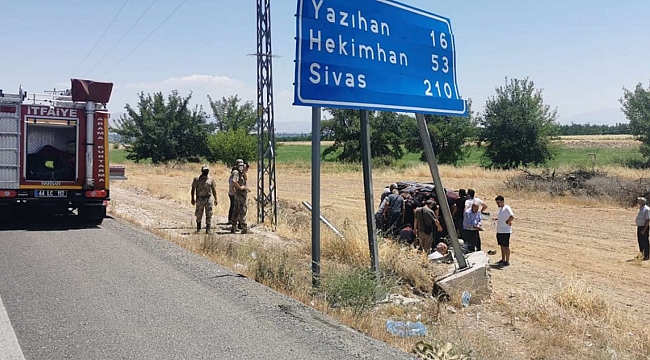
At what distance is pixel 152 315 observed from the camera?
642cm

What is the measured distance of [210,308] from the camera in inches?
265

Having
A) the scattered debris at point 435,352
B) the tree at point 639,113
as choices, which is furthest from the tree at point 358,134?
the scattered debris at point 435,352

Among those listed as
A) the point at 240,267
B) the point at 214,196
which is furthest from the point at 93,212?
the point at 240,267

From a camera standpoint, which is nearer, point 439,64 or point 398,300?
point 398,300

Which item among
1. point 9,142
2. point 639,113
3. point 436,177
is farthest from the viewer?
point 639,113

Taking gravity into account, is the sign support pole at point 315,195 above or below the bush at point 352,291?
above

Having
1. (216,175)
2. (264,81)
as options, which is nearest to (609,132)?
(216,175)

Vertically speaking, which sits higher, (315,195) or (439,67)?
(439,67)

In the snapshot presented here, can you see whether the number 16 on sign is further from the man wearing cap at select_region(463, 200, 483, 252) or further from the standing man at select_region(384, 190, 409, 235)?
the standing man at select_region(384, 190, 409, 235)

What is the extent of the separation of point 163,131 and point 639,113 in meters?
41.9

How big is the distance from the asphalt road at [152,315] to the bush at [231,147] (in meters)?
50.1

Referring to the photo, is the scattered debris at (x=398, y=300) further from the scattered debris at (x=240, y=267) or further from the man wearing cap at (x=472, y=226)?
the man wearing cap at (x=472, y=226)

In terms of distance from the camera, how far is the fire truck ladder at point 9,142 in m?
13.8

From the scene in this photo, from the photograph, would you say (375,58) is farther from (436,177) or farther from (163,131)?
(163,131)
